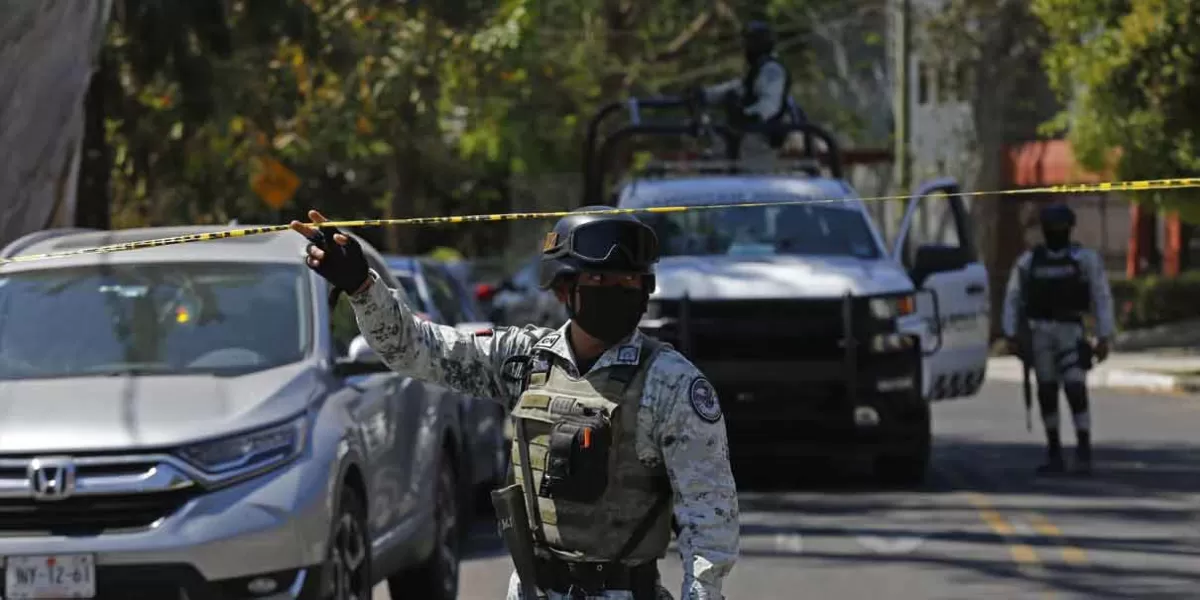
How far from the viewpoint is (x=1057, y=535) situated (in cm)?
1136

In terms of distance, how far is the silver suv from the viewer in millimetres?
7238

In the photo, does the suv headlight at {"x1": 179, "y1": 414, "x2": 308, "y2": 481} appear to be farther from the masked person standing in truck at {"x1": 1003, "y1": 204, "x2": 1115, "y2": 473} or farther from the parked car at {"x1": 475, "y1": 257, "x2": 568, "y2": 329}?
the parked car at {"x1": 475, "y1": 257, "x2": 568, "y2": 329}

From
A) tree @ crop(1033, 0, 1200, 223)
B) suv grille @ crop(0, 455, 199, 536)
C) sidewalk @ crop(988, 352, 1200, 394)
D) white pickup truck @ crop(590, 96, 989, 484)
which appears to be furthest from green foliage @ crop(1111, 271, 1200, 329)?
suv grille @ crop(0, 455, 199, 536)

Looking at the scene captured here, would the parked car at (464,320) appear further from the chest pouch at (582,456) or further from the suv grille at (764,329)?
the chest pouch at (582,456)

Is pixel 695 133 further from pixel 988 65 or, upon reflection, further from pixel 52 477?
pixel 988 65

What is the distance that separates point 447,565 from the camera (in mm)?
9555

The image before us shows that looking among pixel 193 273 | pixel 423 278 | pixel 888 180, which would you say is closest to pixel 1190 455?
pixel 423 278

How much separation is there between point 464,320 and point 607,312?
906 cm

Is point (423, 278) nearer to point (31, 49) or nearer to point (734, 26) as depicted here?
A: point (31, 49)

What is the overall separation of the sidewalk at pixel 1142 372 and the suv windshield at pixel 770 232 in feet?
29.0

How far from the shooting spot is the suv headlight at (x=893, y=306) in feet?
43.4

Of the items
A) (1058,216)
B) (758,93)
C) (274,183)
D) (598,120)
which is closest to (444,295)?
(598,120)

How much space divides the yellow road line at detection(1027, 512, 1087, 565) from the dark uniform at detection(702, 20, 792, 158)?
503cm

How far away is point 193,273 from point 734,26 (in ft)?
88.2
